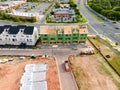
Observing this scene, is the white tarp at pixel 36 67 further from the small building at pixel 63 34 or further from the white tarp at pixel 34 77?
the small building at pixel 63 34

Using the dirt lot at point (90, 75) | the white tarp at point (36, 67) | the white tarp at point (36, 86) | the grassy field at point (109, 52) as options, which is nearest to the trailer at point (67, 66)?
the dirt lot at point (90, 75)

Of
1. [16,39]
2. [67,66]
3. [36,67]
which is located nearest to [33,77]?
[36,67]

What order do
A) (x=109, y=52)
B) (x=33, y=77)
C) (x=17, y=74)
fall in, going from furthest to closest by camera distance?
(x=109, y=52) < (x=17, y=74) < (x=33, y=77)

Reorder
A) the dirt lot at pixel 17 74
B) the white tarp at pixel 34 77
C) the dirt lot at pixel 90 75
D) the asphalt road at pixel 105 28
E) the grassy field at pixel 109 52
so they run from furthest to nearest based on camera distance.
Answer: the asphalt road at pixel 105 28 → the grassy field at pixel 109 52 → the dirt lot at pixel 17 74 → the dirt lot at pixel 90 75 → the white tarp at pixel 34 77

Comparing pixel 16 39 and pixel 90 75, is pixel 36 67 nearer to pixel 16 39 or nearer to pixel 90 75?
pixel 90 75

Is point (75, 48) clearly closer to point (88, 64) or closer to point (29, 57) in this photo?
point (88, 64)

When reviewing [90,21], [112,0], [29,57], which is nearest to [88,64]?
[29,57]
